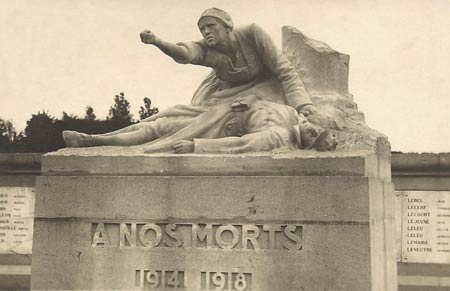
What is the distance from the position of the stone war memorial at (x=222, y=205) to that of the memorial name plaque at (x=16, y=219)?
5.79 m

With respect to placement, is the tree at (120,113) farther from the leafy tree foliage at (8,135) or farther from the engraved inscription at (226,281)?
the engraved inscription at (226,281)

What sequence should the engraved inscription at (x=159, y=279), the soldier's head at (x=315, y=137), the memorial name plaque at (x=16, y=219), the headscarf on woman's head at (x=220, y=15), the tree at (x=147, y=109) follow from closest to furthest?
the engraved inscription at (x=159, y=279), the soldier's head at (x=315, y=137), the headscarf on woman's head at (x=220, y=15), the memorial name plaque at (x=16, y=219), the tree at (x=147, y=109)

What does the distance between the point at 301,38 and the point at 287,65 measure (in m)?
0.70

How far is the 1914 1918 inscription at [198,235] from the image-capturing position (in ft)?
18.1

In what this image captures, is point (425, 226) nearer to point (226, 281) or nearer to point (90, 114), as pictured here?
point (226, 281)

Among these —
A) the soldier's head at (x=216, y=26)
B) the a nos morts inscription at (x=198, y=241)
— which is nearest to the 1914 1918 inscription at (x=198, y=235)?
the a nos morts inscription at (x=198, y=241)

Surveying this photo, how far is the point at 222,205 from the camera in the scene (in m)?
5.61

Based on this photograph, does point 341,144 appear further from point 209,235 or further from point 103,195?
point 103,195

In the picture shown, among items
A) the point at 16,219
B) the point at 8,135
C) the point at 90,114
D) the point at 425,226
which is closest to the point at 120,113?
the point at 90,114

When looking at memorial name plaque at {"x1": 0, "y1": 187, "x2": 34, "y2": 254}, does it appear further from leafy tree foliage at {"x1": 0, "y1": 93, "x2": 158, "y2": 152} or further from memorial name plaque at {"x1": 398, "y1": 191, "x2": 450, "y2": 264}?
leafy tree foliage at {"x1": 0, "y1": 93, "x2": 158, "y2": 152}

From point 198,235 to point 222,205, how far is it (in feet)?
0.92

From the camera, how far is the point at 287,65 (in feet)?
21.1

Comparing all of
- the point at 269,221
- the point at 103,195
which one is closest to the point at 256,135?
the point at 269,221

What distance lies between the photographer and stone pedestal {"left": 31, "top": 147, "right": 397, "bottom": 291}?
17.9 feet
